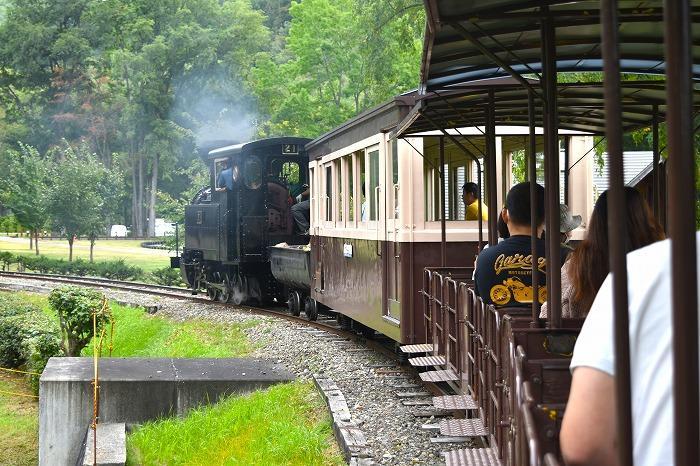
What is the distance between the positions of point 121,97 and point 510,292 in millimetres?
60328

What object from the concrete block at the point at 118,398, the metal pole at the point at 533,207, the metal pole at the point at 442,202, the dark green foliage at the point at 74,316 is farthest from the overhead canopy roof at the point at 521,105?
the dark green foliage at the point at 74,316

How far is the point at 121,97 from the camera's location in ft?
212

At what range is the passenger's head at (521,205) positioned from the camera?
625cm

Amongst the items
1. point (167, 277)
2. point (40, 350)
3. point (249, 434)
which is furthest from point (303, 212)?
point (167, 277)

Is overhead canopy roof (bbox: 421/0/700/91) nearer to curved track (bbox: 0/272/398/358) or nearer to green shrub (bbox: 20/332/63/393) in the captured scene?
curved track (bbox: 0/272/398/358)

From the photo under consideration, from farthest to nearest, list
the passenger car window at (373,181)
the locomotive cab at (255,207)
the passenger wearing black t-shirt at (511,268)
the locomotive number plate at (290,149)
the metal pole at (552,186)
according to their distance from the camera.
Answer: the locomotive number plate at (290,149), the locomotive cab at (255,207), the passenger car window at (373,181), the passenger wearing black t-shirt at (511,268), the metal pole at (552,186)

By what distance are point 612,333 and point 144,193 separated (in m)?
68.3

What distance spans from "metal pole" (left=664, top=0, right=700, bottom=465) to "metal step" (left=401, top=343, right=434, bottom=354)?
8375 mm

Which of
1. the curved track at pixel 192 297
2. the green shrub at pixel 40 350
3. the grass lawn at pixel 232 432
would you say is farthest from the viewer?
the green shrub at pixel 40 350

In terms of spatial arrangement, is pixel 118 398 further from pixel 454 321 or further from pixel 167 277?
pixel 167 277

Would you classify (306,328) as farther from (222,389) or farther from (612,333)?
(612,333)

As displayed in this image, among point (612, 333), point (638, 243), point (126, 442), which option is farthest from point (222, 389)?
point (612, 333)

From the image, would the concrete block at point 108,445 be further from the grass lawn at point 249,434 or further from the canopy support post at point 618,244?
the canopy support post at point 618,244

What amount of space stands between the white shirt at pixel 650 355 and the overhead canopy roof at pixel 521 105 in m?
4.72
